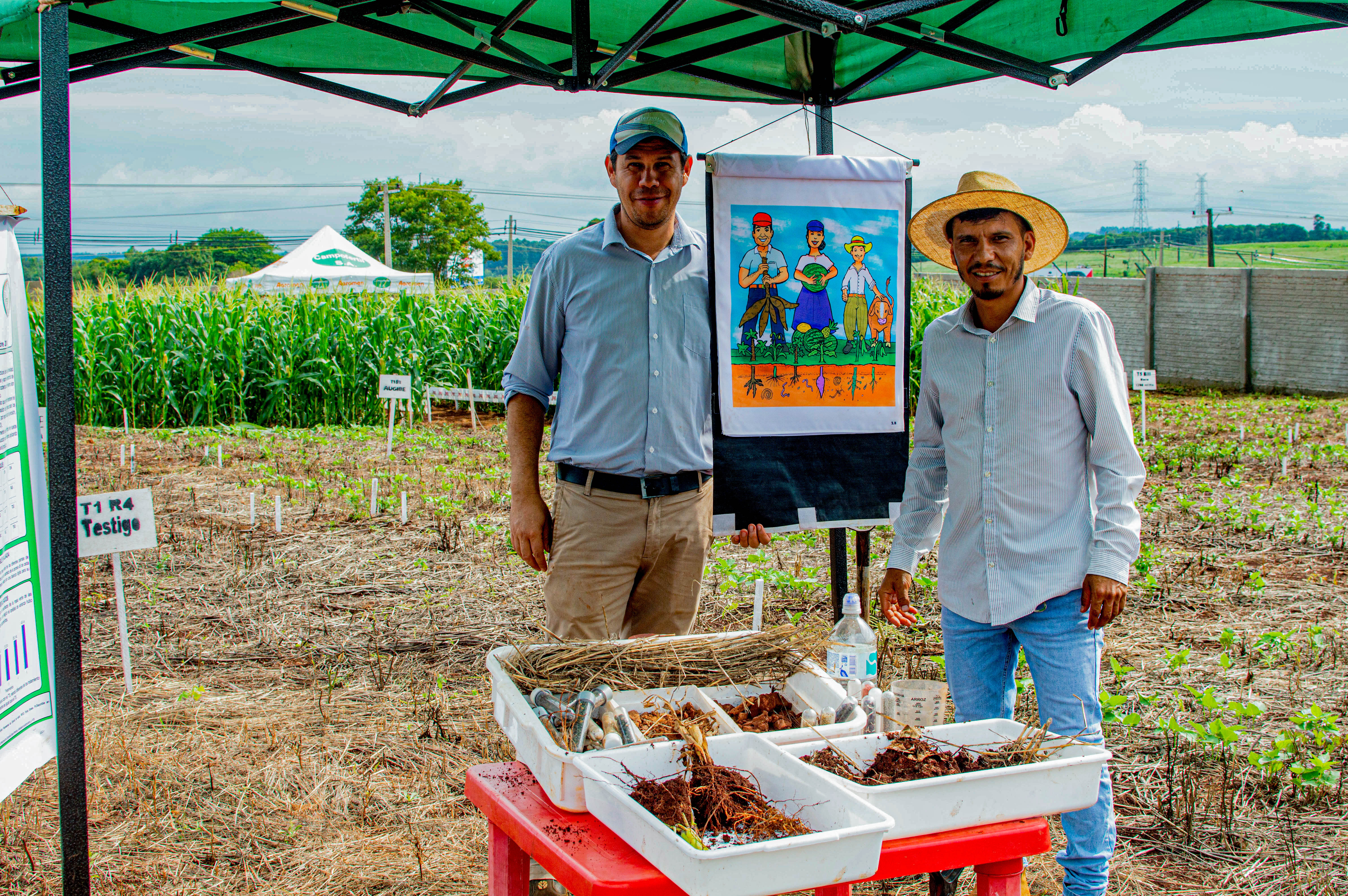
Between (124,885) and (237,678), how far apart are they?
6.02ft

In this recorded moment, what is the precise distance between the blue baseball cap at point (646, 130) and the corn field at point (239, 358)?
11.5 meters

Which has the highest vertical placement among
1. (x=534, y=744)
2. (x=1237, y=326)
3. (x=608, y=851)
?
(x=1237, y=326)

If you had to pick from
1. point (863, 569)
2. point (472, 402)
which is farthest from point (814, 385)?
point (472, 402)

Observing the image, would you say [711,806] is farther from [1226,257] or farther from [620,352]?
[1226,257]

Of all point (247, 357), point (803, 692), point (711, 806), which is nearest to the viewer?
point (711, 806)

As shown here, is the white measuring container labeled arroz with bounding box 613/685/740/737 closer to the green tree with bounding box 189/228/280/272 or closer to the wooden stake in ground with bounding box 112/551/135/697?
the wooden stake in ground with bounding box 112/551/135/697

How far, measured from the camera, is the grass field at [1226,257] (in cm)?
2531

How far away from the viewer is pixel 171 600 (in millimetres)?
6105

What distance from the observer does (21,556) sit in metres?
2.47

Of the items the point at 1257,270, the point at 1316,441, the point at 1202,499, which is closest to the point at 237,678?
the point at 1202,499

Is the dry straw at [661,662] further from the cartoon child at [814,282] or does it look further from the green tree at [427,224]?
the green tree at [427,224]

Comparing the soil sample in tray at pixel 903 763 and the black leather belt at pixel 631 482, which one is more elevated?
the black leather belt at pixel 631 482

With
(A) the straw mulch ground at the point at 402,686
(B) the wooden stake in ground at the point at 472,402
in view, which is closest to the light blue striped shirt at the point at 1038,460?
(A) the straw mulch ground at the point at 402,686

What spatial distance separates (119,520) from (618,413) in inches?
73.7
